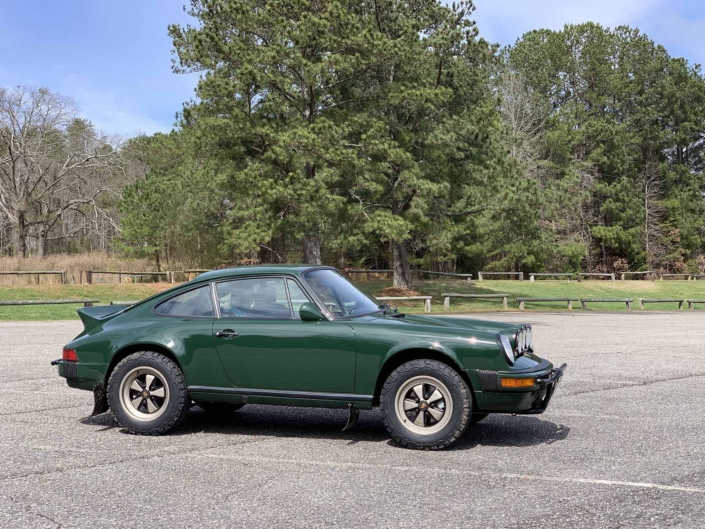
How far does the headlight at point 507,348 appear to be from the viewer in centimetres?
589

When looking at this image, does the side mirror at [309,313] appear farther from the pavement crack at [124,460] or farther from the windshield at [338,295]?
the pavement crack at [124,460]

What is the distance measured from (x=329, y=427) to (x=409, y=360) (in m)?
1.40

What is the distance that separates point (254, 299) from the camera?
21.9 ft

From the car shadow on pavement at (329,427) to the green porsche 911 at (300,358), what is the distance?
0.32 meters

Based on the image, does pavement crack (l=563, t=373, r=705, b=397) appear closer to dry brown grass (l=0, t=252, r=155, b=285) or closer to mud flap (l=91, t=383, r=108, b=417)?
mud flap (l=91, t=383, r=108, b=417)

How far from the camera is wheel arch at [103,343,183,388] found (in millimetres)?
6609

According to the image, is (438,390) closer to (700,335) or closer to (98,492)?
(98,492)

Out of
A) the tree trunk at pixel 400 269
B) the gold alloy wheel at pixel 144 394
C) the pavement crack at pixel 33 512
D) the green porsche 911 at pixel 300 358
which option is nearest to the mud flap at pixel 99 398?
the green porsche 911 at pixel 300 358

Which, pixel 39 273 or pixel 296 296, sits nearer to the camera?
pixel 296 296

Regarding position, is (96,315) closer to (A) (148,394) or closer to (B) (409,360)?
(A) (148,394)

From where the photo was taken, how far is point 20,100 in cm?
4878

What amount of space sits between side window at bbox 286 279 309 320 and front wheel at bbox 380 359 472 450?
106 centimetres

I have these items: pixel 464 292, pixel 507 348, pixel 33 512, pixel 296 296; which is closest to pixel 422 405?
pixel 507 348

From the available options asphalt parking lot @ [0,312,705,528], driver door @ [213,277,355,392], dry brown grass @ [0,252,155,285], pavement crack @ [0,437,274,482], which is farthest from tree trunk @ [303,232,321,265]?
pavement crack @ [0,437,274,482]
